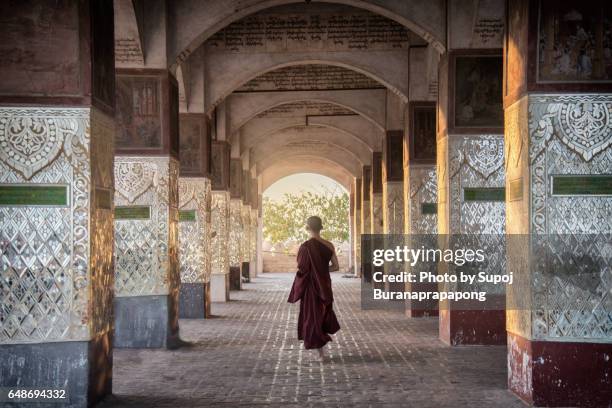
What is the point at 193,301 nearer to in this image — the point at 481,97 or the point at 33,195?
the point at 481,97

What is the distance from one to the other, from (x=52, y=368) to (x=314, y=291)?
3848mm

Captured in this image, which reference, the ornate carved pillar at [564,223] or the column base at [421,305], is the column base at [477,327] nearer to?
the ornate carved pillar at [564,223]

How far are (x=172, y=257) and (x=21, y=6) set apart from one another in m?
5.31

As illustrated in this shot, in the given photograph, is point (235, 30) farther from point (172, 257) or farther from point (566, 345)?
point (566, 345)

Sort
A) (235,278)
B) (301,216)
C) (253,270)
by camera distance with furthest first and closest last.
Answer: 1. (301,216)
2. (253,270)
3. (235,278)

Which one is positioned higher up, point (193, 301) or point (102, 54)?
point (102, 54)

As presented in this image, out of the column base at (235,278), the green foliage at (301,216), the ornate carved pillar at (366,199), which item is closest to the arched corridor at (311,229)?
the column base at (235,278)

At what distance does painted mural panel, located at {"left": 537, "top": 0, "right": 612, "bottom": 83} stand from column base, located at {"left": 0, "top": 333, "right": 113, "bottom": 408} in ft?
15.8

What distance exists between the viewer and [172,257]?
38.4 feet

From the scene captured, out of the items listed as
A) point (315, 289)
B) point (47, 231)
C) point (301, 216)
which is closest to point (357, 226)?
point (301, 216)

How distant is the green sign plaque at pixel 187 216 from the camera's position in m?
15.4

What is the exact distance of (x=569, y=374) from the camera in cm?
695

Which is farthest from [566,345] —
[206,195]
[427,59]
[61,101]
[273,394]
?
[206,195]
